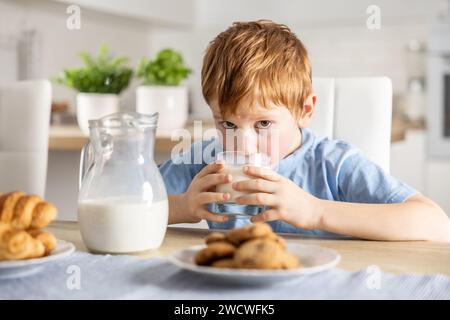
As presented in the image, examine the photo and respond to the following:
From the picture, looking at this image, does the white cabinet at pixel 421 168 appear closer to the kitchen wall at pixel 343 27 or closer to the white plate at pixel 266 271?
the kitchen wall at pixel 343 27

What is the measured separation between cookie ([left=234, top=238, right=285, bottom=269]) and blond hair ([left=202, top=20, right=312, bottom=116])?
0.56 m

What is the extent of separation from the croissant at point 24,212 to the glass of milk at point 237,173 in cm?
31

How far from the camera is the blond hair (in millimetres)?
1255

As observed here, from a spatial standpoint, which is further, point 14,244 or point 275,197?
point 275,197

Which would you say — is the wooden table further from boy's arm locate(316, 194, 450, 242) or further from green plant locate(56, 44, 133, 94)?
green plant locate(56, 44, 133, 94)

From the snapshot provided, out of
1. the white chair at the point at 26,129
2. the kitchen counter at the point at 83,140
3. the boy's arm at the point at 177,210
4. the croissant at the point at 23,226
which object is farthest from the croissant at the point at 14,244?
the kitchen counter at the point at 83,140

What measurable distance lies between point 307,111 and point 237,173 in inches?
16.3

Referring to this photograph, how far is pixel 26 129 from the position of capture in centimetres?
182

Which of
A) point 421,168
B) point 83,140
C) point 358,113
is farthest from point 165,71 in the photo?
point 421,168

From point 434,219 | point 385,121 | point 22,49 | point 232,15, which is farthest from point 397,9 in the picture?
point 434,219

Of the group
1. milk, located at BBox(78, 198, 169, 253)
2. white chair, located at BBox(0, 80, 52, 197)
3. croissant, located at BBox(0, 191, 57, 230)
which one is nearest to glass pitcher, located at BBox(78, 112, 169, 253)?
milk, located at BBox(78, 198, 169, 253)

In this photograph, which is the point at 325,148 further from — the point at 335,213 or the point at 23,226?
Answer: the point at 23,226
